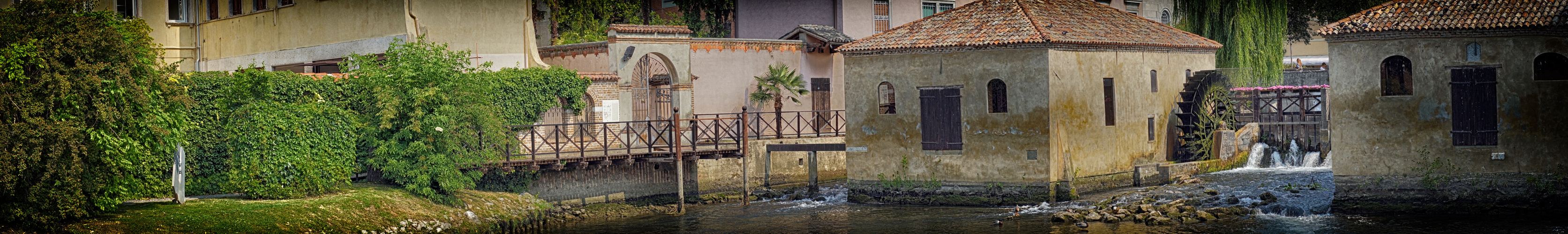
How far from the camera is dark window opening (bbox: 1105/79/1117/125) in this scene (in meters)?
24.8

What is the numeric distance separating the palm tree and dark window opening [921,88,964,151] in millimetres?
5979

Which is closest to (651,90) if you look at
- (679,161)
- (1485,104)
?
(679,161)

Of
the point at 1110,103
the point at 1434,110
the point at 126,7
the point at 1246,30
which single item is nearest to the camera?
the point at 1434,110

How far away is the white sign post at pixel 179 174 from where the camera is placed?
18.1 m

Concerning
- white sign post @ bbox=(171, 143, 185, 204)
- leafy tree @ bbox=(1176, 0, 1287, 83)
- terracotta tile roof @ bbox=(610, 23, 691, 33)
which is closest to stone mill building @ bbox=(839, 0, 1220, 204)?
terracotta tile roof @ bbox=(610, 23, 691, 33)

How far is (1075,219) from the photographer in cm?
2119

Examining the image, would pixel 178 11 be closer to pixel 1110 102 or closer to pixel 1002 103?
pixel 1002 103

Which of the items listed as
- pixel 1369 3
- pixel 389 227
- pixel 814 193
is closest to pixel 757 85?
pixel 814 193

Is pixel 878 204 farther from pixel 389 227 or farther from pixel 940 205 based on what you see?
pixel 389 227

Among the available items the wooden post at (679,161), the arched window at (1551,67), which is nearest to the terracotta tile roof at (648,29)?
the wooden post at (679,161)

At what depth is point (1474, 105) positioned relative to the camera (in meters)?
20.2

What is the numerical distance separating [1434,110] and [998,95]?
6900mm

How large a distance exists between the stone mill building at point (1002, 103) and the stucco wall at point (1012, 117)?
0.07 feet

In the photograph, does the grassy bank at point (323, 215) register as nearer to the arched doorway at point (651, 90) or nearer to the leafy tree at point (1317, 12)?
the arched doorway at point (651, 90)
